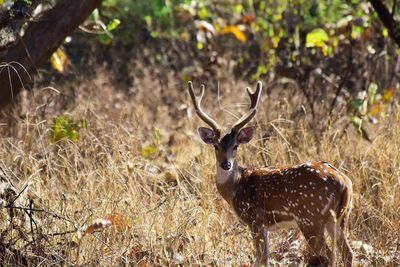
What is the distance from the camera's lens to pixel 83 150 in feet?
25.8

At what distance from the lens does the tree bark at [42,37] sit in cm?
764

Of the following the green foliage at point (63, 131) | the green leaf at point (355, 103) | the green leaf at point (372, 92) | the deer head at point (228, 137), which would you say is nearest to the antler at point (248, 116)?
the deer head at point (228, 137)

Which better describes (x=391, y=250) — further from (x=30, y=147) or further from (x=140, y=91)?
(x=140, y=91)

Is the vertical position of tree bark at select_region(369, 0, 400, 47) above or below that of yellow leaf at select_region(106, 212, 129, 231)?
above

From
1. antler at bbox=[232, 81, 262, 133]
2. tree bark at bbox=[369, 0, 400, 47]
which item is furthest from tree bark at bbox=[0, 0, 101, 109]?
tree bark at bbox=[369, 0, 400, 47]

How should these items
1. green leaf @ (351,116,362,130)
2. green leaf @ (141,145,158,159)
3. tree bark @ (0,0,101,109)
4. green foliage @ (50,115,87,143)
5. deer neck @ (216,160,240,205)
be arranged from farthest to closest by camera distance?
green leaf @ (351,116,362,130) < green leaf @ (141,145,158,159) < green foliage @ (50,115,87,143) < tree bark @ (0,0,101,109) < deer neck @ (216,160,240,205)

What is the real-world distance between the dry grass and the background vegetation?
15mm

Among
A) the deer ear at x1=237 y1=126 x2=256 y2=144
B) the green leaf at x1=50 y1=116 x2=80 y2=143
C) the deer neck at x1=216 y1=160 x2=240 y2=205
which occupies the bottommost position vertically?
the green leaf at x1=50 y1=116 x2=80 y2=143

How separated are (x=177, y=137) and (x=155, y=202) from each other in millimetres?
3796

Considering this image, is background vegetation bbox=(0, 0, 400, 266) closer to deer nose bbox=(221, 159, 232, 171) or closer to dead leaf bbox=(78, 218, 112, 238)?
dead leaf bbox=(78, 218, 112, 238)

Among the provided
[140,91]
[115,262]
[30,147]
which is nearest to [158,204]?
[115,262]

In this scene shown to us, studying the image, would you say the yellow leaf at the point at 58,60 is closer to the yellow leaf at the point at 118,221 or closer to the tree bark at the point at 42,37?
the tree bark at the point at 42,37

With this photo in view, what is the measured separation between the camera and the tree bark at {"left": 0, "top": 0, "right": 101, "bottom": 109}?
7.64m

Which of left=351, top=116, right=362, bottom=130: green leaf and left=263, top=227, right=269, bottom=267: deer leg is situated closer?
left=263, top=227, right=269, bottom=267: deer leg
